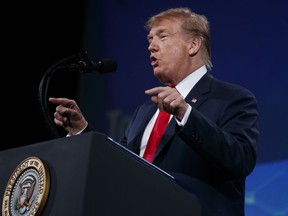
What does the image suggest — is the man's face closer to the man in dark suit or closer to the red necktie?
the man in dark suit

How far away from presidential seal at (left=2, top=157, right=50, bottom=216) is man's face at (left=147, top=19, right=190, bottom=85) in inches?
34.2

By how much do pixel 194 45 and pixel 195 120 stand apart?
72 cm

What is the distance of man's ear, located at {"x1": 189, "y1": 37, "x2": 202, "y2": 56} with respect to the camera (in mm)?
2197

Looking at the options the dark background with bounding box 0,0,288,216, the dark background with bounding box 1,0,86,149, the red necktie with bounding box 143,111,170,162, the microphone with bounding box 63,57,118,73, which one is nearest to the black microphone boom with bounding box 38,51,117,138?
the microphone with bounding box 63,57,118,73

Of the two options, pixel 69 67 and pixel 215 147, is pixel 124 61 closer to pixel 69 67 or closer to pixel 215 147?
pixel 69 67

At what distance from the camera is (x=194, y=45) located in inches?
87.0

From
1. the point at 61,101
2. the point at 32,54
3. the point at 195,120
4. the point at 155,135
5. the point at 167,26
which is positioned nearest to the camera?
the point at 195,120

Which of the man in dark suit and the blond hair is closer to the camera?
the man in dark suit

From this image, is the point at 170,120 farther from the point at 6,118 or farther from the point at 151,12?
the point at 6,118

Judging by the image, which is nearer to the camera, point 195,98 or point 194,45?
point 195,98

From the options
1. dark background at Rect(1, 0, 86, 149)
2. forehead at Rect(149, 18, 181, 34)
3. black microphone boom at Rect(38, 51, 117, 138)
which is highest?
forehead at Rect(149, 18, 181, 34)

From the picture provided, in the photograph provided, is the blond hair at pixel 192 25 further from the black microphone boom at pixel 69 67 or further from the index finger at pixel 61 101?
the index finger at pixel 61 101

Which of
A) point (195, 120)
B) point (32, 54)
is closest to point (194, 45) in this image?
point (195, 120)

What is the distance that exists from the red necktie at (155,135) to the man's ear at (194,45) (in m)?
0.33
